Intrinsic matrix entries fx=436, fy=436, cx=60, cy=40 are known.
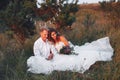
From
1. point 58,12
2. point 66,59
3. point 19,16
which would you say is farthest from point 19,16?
point 66,59

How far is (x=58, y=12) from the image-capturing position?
15.1 m

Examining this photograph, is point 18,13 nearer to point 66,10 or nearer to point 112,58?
point 66,10

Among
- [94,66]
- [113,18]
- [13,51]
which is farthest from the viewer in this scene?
[113,18]

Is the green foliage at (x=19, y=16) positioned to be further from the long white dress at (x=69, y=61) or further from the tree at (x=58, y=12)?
the long white dress at (x=69, y=61)

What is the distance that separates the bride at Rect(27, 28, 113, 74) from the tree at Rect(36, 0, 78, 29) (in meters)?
3.22

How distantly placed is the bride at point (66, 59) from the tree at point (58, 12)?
3222mm

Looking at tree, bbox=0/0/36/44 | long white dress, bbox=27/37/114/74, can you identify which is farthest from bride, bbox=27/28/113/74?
tree, bbox=0/0/36/44

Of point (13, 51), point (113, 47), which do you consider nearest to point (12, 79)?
point (13, 51)

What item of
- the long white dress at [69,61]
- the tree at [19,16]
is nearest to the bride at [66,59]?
the long white dress at [69,61]

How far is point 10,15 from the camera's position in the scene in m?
14.4

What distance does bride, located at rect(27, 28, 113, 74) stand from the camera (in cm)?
1073

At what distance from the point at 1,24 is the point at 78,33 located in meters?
2.72

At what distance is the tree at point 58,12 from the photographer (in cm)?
1477

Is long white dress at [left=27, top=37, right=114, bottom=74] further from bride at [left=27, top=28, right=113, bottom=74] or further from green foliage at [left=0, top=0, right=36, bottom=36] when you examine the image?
green foliage at [left=0, top=0, right=36, bottom=36]
